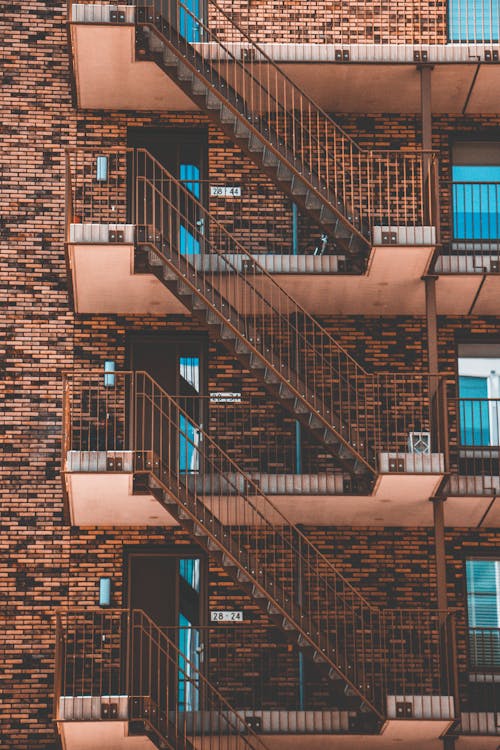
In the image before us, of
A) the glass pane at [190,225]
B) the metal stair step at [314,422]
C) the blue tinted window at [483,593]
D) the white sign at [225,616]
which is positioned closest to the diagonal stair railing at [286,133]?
the glass pane at [190,225]

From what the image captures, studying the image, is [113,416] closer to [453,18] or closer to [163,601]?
[163,601]

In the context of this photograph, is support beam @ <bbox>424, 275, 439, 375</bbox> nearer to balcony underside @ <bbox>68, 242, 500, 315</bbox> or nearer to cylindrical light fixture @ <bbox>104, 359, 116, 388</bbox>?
balcony underside @ <bbox>68, 242, 500, 315</bbox>

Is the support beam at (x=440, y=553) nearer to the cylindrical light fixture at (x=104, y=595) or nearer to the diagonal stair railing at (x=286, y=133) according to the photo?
the diagonal stair railing at (x=286, y=133)

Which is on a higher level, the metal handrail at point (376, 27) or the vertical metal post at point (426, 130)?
the metal handrail at point (376, 27)

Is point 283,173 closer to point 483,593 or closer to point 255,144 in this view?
point 255,144

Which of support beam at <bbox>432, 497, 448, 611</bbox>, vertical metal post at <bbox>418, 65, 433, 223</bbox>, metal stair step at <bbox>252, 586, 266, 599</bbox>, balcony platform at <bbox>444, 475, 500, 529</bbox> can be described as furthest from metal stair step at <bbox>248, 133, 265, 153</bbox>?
metal stair step at <bbox>252, 586, 266, 599</bbox>

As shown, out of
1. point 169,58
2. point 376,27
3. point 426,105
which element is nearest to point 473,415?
point 426,105

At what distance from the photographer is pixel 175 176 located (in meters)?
25.8

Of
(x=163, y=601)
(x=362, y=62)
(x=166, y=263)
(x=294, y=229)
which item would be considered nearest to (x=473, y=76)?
(x=362, y=62)

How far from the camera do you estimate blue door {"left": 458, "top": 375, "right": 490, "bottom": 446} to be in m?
25.0

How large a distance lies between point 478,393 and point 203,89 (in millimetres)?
5977

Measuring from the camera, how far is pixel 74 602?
24.0 m

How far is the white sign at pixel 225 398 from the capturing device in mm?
24828

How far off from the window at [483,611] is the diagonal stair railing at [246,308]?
2186mm
